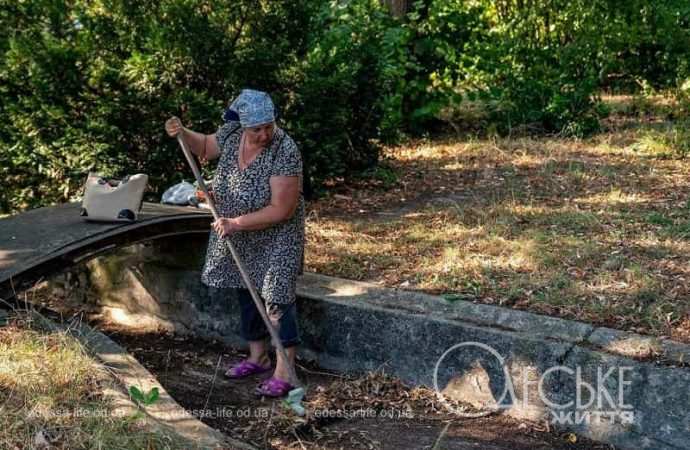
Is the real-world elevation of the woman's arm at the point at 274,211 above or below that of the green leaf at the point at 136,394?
above

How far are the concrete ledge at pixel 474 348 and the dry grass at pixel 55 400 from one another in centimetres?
→ 153

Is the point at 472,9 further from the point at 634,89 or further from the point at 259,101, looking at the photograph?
the point at 259,101

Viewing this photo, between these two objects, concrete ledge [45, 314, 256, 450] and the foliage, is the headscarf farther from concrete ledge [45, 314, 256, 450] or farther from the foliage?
the foliage

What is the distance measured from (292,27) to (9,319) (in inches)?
149

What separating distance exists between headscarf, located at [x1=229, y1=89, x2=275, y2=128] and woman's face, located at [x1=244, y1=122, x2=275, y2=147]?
0.05 metres

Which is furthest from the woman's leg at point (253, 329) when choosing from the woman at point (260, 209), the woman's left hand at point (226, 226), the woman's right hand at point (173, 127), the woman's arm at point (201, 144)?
the woman's right hand at point (173, 127)

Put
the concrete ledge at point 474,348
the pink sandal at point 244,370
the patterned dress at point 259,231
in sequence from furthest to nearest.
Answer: the pink sandal at point 244,370 → the patterned dress at point 259,231 → the concrete ledge at point 474,348

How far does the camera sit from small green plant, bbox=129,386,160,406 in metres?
3.90

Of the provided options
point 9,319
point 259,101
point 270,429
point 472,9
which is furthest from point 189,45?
point 472,9

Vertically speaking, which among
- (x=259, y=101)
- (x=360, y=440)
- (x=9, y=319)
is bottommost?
(x=360, y=440)

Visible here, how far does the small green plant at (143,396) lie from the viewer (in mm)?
Result: 3896

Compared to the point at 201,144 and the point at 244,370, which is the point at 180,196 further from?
the point at 244,370

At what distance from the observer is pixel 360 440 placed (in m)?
4.34

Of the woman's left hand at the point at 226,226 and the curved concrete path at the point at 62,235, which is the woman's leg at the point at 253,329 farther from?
the curved concrete path at the point at 62,235
